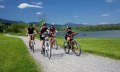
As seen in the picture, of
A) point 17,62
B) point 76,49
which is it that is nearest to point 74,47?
point 76,49

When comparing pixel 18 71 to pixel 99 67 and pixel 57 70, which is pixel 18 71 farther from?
pixel 99 67

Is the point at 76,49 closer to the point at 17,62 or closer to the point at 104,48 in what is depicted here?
the point at 17,62

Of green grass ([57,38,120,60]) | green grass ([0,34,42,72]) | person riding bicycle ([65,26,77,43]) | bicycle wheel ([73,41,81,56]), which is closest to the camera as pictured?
green grass ([0,34,42,72])

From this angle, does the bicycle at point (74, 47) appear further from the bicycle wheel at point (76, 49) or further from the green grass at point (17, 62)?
the green grass at point (17, 62)

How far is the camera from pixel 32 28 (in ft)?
66.4

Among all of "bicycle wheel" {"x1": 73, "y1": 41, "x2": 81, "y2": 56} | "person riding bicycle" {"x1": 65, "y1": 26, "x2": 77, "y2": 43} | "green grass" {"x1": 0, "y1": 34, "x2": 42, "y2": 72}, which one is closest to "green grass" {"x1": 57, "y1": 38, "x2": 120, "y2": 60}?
"bicycle wheel" {"x1": 73, "y1": 41, "x2": 81, "y2": 56}

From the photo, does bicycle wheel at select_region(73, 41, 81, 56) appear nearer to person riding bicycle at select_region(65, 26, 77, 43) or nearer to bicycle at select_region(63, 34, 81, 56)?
bicycle at select_region(63, 34, 81, 56)

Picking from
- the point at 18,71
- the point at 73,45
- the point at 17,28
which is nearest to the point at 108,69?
the point at 18,71

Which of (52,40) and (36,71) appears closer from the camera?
(36,71)

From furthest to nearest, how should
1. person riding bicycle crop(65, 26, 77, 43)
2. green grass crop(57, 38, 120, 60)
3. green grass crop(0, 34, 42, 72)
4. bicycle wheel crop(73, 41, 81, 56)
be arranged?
person riding bicycle crop(65, 26, 77, 43) → green grass crop(57, 38, 120, 60) → bicycle wheel crop(73, 41, 81, 56) → green grass crop(0, 34, 42, 72)

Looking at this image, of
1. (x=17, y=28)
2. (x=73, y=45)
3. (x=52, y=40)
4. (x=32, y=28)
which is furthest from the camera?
(x=17, y=28)

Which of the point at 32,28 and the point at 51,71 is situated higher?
the point at 32,28

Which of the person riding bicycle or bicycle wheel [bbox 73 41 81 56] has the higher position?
the person riding bicycle

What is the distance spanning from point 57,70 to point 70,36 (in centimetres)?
619
